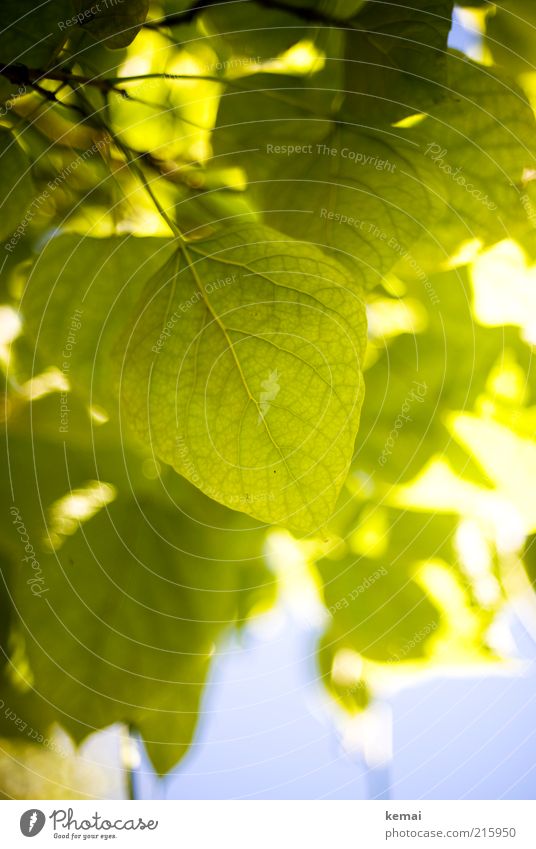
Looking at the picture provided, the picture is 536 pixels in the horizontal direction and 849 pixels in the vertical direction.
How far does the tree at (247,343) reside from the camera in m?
0.24

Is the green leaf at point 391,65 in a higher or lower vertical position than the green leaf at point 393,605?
higher

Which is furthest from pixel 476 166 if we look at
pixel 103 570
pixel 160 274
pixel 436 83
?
pixel 103 570

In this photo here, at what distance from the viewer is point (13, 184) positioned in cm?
26

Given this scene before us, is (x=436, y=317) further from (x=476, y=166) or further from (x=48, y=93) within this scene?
(x=48, y=93)

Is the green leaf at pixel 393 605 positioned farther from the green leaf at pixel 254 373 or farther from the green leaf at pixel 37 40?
the green leaf at pixel 37 40

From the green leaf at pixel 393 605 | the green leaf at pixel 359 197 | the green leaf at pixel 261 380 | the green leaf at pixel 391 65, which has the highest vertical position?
the green leaf at pixel 391 65
